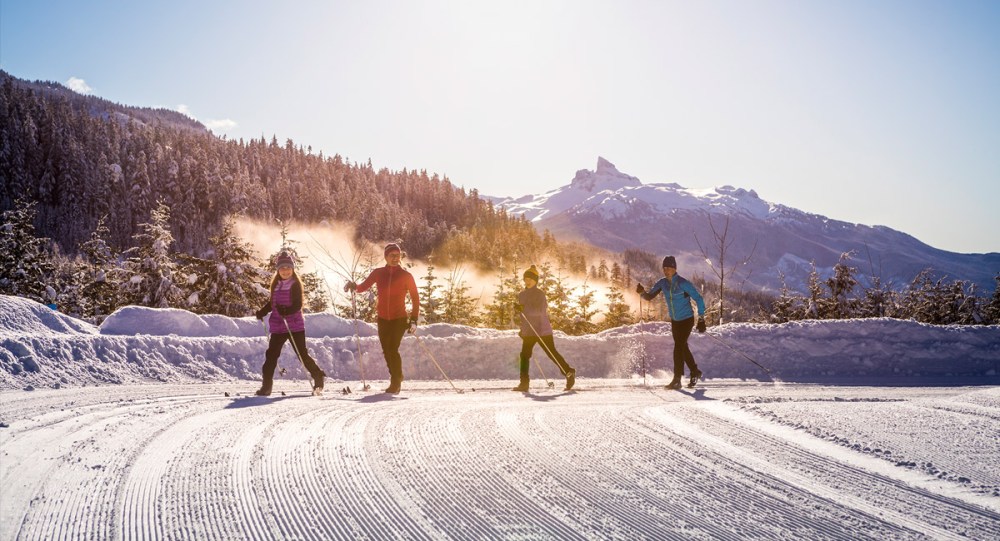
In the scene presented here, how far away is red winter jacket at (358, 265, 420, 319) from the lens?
9.59m

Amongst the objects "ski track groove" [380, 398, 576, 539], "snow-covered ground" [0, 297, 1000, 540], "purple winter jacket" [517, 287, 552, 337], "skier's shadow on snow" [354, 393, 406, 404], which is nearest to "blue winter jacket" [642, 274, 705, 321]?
"purple winter jacket" [517, 287, 552, 337]

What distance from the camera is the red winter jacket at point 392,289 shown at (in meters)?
9.59

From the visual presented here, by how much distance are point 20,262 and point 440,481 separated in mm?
39432

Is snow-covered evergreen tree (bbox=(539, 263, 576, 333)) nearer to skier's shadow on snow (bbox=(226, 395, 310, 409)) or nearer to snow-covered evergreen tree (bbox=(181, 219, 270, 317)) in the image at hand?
snow-covered evergreen tree (bbox=(181, 219, 270, 317))

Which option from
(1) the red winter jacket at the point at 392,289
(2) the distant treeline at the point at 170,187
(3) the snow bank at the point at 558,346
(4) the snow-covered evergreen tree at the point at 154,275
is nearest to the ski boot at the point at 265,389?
(1) the red winter jacket at the point at 392,289

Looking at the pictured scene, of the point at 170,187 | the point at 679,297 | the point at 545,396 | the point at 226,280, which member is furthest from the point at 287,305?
the point at 170,187

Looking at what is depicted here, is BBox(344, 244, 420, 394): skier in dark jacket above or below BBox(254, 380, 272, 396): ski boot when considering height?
above

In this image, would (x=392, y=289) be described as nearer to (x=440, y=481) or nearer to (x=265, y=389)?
(x=265, y=389)

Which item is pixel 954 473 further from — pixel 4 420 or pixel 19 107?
pixel 19 107

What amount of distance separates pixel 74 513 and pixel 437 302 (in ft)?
87.3

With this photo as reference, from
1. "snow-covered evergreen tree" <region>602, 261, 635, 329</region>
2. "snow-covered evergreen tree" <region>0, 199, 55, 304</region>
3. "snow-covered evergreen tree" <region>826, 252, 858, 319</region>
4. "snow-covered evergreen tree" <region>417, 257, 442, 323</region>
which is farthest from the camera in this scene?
"snow-covered evergreen tree" <region>826, 252, 858, 319</region>

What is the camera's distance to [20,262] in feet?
111

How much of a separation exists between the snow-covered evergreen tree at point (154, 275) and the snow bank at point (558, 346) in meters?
18.2

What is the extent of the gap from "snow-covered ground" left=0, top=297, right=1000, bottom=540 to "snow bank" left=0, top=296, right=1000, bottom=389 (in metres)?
2.14
